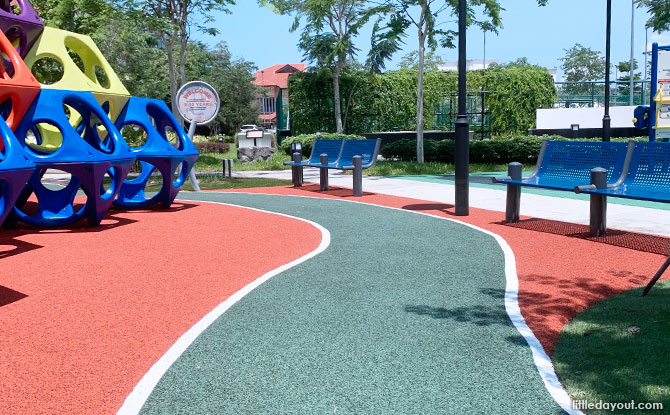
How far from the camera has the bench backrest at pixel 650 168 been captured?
8195 millimetres

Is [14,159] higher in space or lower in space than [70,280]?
higher

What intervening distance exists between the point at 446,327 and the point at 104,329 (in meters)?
2.53

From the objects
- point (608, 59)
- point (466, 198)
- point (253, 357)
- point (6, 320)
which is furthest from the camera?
point (608, 59)

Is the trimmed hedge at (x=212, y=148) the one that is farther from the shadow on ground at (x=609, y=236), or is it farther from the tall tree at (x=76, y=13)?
the shadow on ground at (x=609, y=236)

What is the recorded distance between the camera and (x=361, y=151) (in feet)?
50.4

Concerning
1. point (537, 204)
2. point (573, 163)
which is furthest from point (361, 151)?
point (573, 163)

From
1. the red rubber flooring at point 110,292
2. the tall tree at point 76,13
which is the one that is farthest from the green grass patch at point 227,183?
the tall tree at point 76,13

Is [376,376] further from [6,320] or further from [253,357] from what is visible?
[6,320]

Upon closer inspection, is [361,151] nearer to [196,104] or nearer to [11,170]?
[196,104]

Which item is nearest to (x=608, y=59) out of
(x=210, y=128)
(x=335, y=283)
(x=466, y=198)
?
(x=466, y=198)

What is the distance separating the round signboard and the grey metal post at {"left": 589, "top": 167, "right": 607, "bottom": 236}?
33.3 feet

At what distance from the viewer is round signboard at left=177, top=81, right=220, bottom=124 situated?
16.1m

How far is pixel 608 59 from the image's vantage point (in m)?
22.4

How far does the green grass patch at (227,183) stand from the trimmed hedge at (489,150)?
7102mm
